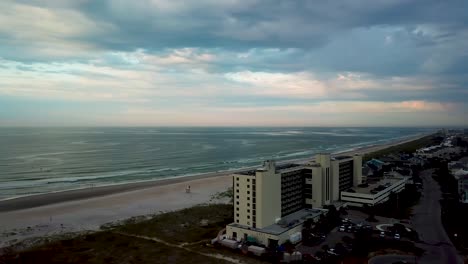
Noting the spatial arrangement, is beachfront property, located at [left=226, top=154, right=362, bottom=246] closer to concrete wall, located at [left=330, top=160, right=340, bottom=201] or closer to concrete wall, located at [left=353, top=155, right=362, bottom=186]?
concrete wall, located at [left=330, top=160, right=340, bottom=201]

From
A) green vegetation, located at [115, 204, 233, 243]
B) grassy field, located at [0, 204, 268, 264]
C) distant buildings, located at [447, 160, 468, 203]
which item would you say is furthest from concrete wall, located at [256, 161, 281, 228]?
distant buildings, located at [447, 160, 468, 203]

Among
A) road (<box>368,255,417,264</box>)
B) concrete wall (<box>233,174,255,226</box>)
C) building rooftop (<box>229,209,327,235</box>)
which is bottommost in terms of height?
road (<box>368,255,417,264</box>)

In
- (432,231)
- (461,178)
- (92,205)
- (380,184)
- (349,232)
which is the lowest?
(92,205)

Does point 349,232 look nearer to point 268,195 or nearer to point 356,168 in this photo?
point 268,195

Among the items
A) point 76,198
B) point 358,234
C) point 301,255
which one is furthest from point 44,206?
point 358,234

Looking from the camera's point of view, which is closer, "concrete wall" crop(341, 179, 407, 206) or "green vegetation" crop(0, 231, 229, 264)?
"green vegetation" crop(0, 231, 229, 264)

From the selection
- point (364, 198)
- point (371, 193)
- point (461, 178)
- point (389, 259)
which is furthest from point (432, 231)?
point (461, 178)

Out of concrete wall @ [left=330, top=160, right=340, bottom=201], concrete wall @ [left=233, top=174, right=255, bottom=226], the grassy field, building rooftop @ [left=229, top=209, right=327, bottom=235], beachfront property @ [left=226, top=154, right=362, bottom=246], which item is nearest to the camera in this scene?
the grassy field

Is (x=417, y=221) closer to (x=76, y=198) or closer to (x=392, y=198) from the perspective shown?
(x=392, y=198)
